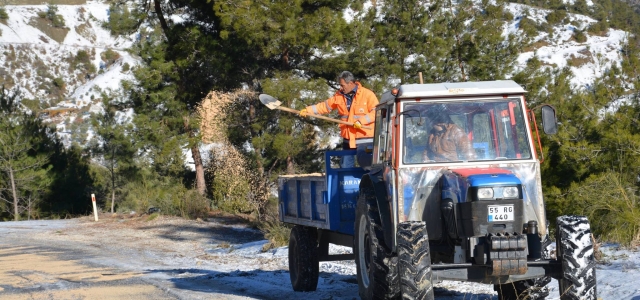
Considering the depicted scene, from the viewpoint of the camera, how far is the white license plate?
6676mm

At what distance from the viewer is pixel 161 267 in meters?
13.5

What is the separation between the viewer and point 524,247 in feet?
21.6

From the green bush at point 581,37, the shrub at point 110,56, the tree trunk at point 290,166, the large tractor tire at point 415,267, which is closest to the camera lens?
the large tractor tire at point 415,267

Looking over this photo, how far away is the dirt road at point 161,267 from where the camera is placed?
396 inches

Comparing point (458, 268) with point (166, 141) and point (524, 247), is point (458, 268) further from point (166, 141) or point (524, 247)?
point (166, 141)

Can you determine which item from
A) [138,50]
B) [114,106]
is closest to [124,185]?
[114,106]

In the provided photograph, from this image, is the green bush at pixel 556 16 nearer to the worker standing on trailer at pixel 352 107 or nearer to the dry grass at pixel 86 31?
the worker standing on trailer at pixel 352 107

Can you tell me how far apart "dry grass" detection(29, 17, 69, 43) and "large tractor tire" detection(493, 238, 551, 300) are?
124m

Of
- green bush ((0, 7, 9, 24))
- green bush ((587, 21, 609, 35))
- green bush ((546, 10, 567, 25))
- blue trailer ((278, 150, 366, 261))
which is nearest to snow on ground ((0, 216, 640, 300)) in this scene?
blue trailer ((278, 150, 366, 261))

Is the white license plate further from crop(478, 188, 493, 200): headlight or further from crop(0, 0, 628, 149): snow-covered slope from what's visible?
crop(0, 0, 628, 149): snow-covered slope

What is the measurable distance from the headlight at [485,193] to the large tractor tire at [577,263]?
721 mm

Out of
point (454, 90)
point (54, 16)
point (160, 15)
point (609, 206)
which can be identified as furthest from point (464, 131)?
point (54, 16)

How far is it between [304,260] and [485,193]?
388cm

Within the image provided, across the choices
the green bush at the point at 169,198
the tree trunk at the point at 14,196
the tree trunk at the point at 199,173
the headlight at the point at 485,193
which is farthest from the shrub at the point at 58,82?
the headlight at the point at 485,193
